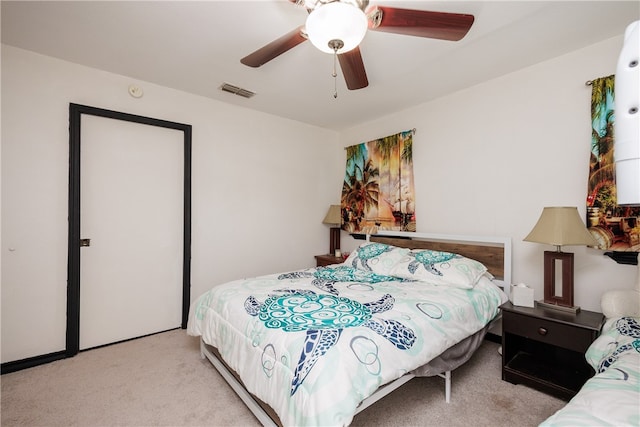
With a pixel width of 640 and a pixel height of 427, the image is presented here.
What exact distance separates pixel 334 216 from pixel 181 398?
2697mm

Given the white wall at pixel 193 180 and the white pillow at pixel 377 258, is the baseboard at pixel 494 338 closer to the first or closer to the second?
the white pillow at pixel 377 258

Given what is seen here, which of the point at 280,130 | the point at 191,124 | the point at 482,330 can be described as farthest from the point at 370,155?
the point at 482,330

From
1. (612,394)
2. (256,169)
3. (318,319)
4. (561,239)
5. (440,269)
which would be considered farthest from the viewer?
(256,169)

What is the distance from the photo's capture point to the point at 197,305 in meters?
2.29

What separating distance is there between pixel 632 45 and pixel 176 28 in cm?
236

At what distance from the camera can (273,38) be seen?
6.99 ft

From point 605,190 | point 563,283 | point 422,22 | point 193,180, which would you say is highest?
point 422,22

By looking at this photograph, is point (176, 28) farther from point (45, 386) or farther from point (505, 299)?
point (505, 299)

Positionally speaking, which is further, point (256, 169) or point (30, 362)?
point (256, 169)

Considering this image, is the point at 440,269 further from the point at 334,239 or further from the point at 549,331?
the point at 334,239

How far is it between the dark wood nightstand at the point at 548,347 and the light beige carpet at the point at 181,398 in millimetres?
102

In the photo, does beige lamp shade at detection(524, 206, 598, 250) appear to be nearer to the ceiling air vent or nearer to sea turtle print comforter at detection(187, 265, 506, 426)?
sea turtle print comforter at detection(187, 265, 506, 426)

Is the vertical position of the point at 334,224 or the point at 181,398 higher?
the point at 334,224

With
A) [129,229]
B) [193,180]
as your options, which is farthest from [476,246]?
[129,229]
